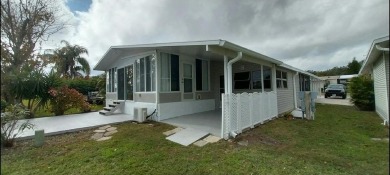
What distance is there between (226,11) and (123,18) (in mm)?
4383

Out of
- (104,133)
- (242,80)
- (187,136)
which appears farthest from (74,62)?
(187,136)

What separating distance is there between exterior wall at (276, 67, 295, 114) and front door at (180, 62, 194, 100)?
448 centimetres

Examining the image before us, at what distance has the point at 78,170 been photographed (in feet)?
13.3

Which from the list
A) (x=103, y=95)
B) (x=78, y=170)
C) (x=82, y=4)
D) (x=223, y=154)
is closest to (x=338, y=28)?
(x=223, y=154)

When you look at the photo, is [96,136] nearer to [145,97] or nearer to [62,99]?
[145,97]

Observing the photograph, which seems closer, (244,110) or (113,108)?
(244,110)

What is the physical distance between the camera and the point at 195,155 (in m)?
4.83

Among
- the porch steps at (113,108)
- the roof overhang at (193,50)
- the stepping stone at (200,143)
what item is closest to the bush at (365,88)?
the roof overhang at (193,50)

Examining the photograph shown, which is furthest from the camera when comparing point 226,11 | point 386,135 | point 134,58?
point 134,58

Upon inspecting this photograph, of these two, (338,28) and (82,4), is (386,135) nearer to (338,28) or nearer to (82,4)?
(338,28)

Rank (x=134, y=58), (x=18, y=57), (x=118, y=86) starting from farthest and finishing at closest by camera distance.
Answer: (x=118, y=86) → (x=134, y=58) → (x=18, y=57)

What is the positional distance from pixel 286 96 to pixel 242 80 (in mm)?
2918

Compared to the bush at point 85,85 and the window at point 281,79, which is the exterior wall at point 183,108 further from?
the bush at point 85,85

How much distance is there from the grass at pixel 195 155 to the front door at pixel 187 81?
355 cm
